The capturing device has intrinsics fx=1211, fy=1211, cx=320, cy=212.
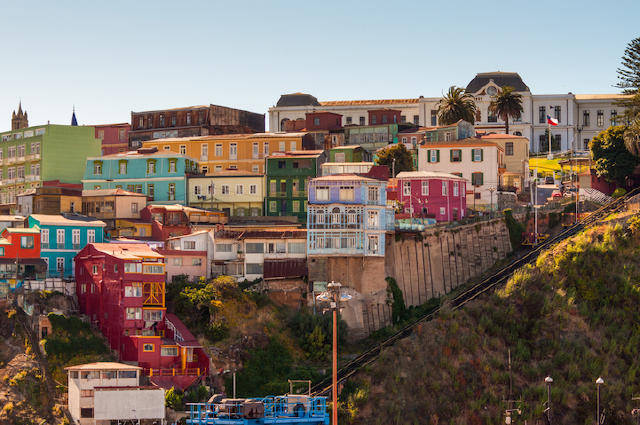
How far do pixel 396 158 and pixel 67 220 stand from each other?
34.9m

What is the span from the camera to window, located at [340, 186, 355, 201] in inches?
3836

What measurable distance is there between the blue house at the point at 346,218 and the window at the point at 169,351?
15.3 meters

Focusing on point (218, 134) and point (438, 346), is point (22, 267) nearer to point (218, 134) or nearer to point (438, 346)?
point (438, 346)

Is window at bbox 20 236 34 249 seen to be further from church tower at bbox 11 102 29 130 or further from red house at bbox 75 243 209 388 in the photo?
church tower at bbox 11 102 29 130

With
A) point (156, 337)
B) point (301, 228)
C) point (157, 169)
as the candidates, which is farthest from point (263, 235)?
point (157, 169)

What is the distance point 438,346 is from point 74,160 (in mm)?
50868

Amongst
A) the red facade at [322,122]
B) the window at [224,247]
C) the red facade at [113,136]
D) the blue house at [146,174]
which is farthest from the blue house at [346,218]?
the red facade at [113,136]

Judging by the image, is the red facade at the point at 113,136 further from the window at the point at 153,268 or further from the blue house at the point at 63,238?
the window at the point at 153,268

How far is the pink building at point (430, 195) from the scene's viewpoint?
10638cm

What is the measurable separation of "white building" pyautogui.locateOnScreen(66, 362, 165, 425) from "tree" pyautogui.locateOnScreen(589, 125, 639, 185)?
53693 mm

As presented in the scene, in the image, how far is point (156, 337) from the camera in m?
85.8

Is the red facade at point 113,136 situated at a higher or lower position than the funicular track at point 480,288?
higher

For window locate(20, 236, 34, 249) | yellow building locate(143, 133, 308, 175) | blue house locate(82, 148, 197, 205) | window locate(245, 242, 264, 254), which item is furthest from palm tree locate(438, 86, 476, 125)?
window locate(20, 236, 34, 249)

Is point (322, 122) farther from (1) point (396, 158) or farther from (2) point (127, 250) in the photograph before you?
(2) point (127, 250)
